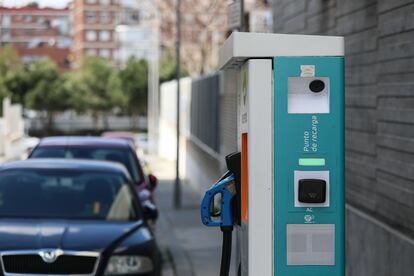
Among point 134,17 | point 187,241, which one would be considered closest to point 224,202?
point 187,241

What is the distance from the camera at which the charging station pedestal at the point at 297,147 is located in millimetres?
5223

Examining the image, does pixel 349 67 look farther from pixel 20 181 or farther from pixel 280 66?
pixel 280 66

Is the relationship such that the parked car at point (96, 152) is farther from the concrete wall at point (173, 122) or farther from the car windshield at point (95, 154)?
the concrete wall at point (173, 122)

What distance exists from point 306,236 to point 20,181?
17.0 ft

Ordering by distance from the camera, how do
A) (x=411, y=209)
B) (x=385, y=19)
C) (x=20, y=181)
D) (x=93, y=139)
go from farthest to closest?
(x=93, y=139), (x=20, y=181), (x=385, y=19), (x=411, y=209)

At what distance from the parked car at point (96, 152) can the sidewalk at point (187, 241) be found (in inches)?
43.0

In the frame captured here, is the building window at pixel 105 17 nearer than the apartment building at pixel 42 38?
Yes

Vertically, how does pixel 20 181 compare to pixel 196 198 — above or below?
above

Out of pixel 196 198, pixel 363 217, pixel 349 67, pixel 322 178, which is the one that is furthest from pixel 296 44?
pixel 196 198

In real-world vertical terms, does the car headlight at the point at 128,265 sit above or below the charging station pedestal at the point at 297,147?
below

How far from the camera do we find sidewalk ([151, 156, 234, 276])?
13.1 metres

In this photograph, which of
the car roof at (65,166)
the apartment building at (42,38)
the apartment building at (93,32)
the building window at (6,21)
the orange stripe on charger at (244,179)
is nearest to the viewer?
the orange stripe on charger at (244,179)

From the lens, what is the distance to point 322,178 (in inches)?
206

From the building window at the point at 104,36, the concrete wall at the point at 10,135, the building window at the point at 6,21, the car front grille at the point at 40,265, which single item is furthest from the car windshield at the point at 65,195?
the building window at the point at 104,36
